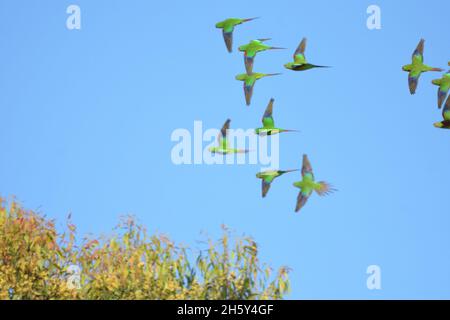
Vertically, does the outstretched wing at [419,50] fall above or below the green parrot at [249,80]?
above

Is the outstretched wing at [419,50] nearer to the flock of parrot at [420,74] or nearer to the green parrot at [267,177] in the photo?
the flock of parrot at [420,74]

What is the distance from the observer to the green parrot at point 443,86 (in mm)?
26438

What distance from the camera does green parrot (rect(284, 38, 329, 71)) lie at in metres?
26.0

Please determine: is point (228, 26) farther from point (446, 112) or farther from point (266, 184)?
point (446, 112)

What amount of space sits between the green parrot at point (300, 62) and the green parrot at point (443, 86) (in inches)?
128

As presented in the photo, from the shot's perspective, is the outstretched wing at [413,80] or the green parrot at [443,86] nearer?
the green parrot at [443,86]

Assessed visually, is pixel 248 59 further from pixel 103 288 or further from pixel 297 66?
pixel 103 288

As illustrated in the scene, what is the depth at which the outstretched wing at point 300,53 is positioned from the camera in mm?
26406

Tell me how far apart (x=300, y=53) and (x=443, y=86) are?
351 cm

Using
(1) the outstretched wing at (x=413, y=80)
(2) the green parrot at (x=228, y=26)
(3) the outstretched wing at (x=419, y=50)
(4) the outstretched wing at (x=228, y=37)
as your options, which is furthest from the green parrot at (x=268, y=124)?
(3) the outstretched wing at (x=419, y=50)

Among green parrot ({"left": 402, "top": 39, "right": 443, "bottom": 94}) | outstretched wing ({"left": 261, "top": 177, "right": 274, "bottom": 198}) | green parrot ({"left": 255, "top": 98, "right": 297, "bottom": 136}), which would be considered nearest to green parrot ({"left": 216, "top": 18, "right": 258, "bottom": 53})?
green parrot ({"left": 255, "top": 98, "right": 297, "bottom": 136})

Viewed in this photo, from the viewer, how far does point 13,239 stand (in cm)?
3045

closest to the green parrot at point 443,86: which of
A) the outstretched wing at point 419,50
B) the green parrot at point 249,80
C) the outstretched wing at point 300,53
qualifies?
the outstretched wing at point 419,50
